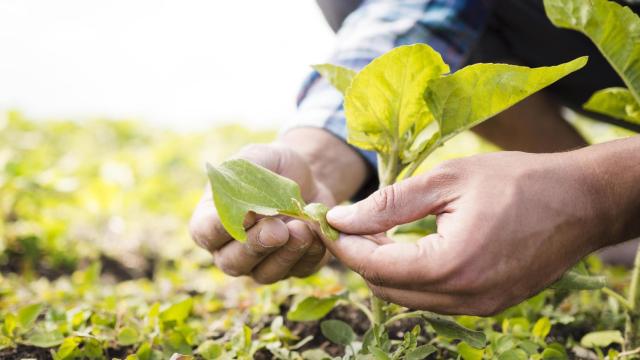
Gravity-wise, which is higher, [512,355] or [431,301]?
[431,301]

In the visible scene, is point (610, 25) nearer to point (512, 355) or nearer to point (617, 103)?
point (617, 103)

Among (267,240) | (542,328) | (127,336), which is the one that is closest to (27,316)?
(127,336)

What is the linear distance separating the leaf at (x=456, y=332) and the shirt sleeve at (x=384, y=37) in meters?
0.72

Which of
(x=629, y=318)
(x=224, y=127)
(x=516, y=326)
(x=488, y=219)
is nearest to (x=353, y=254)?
(x=488, y=219)

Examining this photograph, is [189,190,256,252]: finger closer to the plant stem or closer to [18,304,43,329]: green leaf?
[18,304,43,329]: green leaf

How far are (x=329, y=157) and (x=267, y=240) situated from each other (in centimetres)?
A: 58

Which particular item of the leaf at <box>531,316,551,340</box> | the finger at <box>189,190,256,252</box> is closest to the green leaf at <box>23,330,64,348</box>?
the finger at <box>189,190,256,252</box>

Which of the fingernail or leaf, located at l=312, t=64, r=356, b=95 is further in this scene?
leaf, located at l=312, t=64, r=356, b=95

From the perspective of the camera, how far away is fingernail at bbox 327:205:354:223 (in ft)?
3.39

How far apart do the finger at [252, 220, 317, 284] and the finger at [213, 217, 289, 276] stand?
17 millimetres

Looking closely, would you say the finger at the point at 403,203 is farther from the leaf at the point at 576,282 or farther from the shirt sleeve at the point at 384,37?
the shirt sleeve at the point at 384,37

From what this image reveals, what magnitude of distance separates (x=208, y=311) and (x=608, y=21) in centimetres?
123

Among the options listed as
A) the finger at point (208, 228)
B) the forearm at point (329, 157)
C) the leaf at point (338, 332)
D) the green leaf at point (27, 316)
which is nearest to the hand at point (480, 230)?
the leaf at point (338, 332)

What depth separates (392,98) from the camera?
1.10 m
